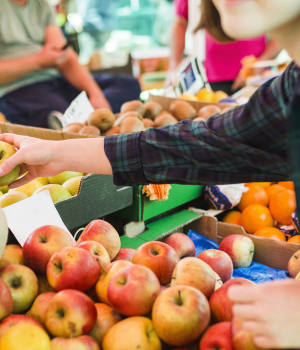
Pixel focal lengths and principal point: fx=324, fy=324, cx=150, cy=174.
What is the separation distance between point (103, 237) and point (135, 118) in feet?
3.62

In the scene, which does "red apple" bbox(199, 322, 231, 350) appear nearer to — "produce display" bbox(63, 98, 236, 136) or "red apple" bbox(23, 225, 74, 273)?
"red apple" bbox(23, 225, 74, 273)

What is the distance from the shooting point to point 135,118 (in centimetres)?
198

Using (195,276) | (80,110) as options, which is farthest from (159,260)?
(80,110)

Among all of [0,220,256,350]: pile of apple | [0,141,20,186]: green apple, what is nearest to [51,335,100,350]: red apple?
[0,220,256,350]: pile of apple

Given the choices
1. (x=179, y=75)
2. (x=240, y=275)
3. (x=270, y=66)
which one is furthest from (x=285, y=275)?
(x=270, y=66)

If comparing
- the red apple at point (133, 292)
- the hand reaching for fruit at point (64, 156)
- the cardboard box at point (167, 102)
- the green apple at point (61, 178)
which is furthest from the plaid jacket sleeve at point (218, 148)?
the cardboard box at point (167, 102)

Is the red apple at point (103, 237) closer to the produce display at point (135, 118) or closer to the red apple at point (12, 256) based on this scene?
the red apple at point (12, 256)

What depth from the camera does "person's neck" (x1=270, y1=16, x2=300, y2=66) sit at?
2.29 ft

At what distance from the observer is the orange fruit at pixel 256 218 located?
176cm

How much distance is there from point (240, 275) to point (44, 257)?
931 millimetres

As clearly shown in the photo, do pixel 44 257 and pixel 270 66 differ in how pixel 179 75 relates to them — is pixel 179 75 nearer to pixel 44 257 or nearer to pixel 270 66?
pixel 270 66

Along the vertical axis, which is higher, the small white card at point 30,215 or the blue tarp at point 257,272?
the small white card at point 30,215

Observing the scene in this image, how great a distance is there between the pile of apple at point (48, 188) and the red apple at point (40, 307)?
0.53 m

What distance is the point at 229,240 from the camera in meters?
1.51
